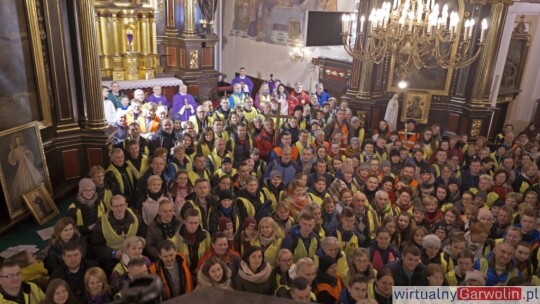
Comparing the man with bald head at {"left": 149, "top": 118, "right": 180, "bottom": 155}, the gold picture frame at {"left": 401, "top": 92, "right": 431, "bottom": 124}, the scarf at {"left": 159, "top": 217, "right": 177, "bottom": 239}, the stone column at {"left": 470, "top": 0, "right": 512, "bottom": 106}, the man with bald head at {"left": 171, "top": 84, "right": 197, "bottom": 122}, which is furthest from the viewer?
the gold picture frame at {"left": 401, "top": 92, "right": 431, "bottom": 124}

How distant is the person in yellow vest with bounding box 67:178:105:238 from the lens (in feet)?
19.3

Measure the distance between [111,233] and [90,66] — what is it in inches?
187

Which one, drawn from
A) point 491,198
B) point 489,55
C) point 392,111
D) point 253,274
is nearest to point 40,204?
point 253,274

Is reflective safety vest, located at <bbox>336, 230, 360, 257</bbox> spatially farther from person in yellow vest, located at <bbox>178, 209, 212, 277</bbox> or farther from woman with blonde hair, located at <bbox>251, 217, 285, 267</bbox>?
person in yellow vest, located at <bbox>178, 209, 212, 277</bbox>

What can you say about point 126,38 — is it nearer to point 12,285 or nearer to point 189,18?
point 189,18

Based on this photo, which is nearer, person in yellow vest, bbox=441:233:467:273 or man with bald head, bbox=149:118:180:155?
person in yellow vest, bbox=441:233:467:273

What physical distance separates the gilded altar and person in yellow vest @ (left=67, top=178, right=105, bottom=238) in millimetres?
10410

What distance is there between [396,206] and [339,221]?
4.14ft

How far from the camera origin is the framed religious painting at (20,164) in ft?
23.4

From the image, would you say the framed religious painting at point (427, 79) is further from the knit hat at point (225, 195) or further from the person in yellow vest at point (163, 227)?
the person in yellow vest at point (163, 227)

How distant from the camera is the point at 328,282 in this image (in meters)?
5.04

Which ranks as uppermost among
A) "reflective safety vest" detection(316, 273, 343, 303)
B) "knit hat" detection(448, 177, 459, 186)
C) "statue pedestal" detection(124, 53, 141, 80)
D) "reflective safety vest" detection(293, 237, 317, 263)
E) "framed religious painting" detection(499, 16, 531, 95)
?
"framed religious painting" detection(499, 16, 531, 95)

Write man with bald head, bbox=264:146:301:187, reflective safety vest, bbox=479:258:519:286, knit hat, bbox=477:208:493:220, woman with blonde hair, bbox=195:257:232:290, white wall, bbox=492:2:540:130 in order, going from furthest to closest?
1. white wall, bbox=492:2:540:130
2. man with bald head, bbox=264:146:301:187
3. knit hat, bbox=477:208:493:220
4. reflective safety vest, bbox=479:258:519:286
5. woman with blonde hair, bbox=195:257:232:290

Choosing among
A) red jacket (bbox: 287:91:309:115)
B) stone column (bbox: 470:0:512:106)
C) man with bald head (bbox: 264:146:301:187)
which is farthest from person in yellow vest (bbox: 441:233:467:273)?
red jacket (bbox: 287:91:309:115)
